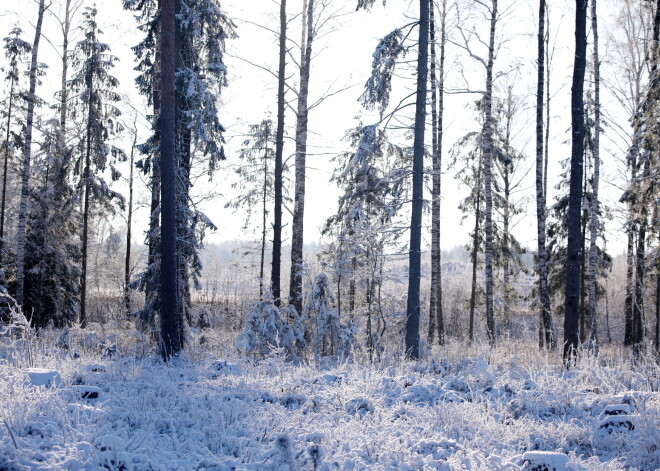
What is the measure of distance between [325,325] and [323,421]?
5.38 metres

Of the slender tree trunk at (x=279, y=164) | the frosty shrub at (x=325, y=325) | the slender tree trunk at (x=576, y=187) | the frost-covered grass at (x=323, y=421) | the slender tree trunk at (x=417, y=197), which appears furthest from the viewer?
the slender tree trunk at (x=279, y=164)

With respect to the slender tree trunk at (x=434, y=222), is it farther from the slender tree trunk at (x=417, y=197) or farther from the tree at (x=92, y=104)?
the tree at (x=92, y=104)

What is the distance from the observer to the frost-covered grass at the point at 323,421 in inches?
141

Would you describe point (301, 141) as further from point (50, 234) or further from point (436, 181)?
point (50, 234)

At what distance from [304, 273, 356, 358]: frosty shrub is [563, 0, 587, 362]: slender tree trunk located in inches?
174

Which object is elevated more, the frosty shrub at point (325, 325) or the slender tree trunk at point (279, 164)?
the slender tree trunk at point (279, 164)

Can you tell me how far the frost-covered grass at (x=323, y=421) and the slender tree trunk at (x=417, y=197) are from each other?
365 centimetres

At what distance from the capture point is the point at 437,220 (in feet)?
A: 57.4

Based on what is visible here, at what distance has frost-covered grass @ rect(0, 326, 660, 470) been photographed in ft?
11.7

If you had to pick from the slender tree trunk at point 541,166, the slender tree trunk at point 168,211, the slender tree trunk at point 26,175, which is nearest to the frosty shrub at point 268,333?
the slender tree trunk at point 168,211

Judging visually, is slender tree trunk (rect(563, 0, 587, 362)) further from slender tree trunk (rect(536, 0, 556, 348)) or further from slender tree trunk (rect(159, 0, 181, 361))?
slender tree trunk (rect(159, 0, 181, 361))

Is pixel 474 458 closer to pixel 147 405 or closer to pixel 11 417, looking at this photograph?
pixel 147 405

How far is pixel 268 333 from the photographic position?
31.4 feet

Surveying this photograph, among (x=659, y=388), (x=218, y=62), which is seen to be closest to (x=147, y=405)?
(x=659, y=388)
